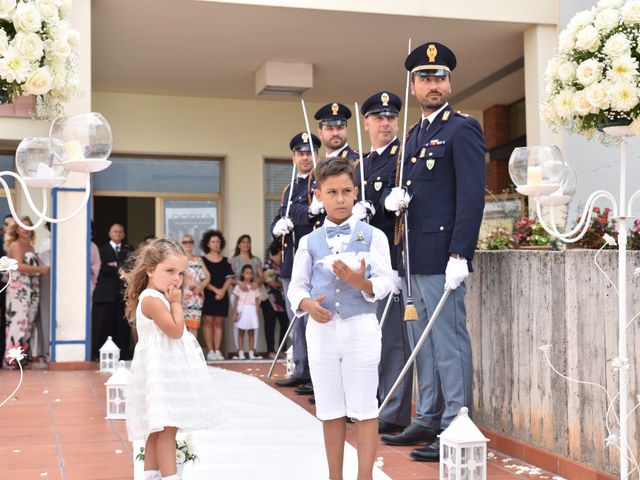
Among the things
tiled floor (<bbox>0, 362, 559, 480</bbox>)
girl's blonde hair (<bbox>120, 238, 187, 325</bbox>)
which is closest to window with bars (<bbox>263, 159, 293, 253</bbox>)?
tiled floor (<bbox>0, 362, 559, 480</bbox>)

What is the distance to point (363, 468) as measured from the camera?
2957mm

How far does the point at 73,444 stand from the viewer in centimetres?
415

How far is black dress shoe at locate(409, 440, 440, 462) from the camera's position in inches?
146

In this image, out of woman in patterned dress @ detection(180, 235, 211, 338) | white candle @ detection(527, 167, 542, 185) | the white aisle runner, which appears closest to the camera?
white candle @ detection(527, 167, 542, 185)

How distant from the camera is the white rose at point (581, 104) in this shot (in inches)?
118

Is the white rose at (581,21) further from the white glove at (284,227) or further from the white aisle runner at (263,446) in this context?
the white glove at (284,227)

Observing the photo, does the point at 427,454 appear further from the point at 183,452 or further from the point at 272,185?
the point at 272,185

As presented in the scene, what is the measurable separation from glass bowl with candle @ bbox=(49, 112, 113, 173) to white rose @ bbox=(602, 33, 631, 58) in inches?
68.7

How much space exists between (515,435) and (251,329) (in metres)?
5.85

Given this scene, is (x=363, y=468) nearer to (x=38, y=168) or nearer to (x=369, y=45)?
(x=38, y=168)

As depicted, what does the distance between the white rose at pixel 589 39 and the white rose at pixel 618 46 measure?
6 cm

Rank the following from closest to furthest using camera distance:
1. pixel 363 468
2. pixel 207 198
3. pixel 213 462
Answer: pixel 363 468, pixel 213 462, pixel 207 198

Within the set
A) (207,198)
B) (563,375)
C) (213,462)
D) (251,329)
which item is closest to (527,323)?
(563,375)

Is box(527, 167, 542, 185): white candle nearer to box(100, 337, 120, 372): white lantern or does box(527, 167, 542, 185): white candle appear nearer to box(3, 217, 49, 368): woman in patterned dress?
box(100, 337, 120, 372): white lantern
